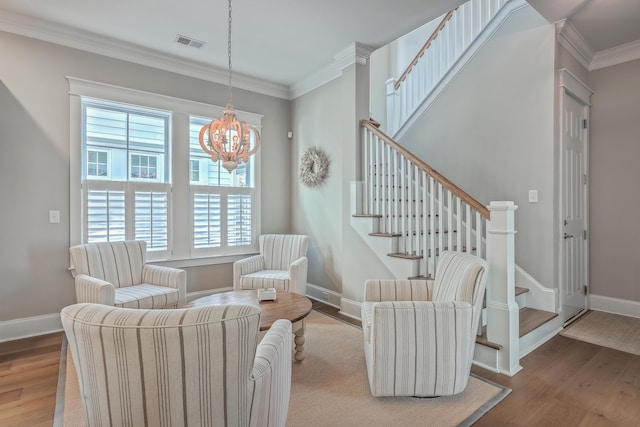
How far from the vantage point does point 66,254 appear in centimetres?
337

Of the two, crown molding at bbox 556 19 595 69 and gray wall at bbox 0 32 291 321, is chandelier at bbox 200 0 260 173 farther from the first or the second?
crown molding at bbox 556 19 595 69

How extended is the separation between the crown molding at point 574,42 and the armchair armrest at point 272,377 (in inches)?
148

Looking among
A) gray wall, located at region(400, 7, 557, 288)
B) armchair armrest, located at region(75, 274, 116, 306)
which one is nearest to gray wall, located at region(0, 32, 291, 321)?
armchair armrest, located at region(75, 274, 116, 306)

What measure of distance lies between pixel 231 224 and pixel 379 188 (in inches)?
79.2

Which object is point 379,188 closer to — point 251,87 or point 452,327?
point 452,327

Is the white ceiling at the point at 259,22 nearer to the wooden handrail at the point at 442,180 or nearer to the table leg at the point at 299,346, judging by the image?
the wooden handrail at the point at 442,180

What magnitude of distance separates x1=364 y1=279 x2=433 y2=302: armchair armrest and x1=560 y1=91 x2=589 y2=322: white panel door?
172cm

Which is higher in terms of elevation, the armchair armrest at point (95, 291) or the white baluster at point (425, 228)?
the white baluster at point (425, 228)

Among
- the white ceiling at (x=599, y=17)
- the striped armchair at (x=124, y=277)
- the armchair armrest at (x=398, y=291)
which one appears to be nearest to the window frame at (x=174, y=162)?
the striped armchair at (x=124, y=277)

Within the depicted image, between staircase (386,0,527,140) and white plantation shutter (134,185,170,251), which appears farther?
staircase (386,0,527,140)

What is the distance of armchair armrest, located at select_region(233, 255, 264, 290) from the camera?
12.3ft

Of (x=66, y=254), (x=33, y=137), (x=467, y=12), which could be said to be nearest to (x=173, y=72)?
(x=33, y=137)

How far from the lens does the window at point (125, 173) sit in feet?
11.4

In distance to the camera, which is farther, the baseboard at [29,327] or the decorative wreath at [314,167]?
the decorative wreath at [314,167]
